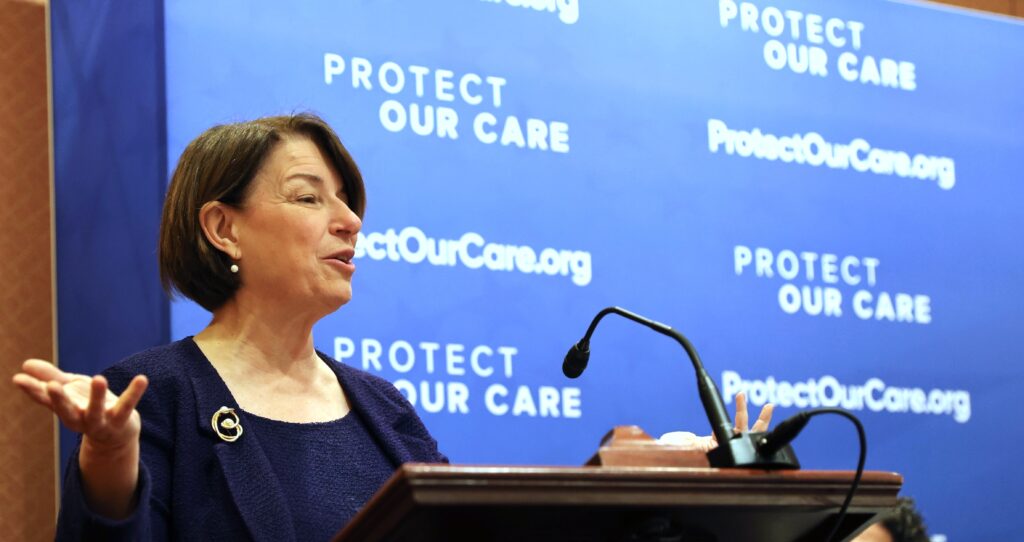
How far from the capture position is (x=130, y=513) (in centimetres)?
185

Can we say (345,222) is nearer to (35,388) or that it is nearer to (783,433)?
(35,388)

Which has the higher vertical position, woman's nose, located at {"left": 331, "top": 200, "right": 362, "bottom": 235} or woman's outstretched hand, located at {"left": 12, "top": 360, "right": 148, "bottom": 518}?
woman's nose, located at {"left": 331, "top": 200, "right": 362, "bottom": 235}

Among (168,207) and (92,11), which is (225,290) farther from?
(92,11)

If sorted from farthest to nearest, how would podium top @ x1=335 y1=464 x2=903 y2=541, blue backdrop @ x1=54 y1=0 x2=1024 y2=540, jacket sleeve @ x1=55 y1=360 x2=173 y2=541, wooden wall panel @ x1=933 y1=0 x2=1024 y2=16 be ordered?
wooden wall panel @ x1=933 y1=0 x2=1024 y2=16, blue backdrop @ x1=54 y1=0 x2=1024 y2=540, jacket sleeve @ x1=55 y1=360 x2=173 y2=541, podium top @ x1=335 y1=464 x2=903 y2=541

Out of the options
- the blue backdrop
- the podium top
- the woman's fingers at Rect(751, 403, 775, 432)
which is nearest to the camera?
the podium top

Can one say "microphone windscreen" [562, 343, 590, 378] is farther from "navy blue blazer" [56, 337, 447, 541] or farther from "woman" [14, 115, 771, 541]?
"navy blue blazer" [56, 337, 447, 541]

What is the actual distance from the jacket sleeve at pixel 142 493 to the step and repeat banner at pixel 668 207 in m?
0.79

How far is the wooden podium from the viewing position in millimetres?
1424

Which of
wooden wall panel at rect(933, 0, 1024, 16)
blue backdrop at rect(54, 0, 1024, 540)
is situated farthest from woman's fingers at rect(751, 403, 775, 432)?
wooden wall panel at rect(933, 0, 1024, 16)

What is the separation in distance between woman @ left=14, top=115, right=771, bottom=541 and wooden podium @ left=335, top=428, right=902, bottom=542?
48cm

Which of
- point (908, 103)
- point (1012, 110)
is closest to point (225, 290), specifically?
point (908, 103)

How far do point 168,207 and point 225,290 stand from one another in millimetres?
187

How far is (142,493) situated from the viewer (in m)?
1.85

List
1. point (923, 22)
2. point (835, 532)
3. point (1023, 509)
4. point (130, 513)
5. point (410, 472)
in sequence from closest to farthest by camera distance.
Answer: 1. point (410, 472)
2. point (835, 532)
3. point (130, 513)
4. point (1023, 509)
5. point (923, 22)
